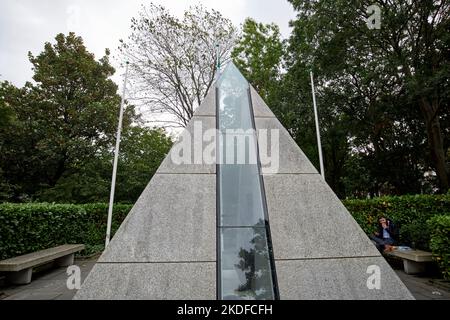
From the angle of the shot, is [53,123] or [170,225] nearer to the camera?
[170,225]

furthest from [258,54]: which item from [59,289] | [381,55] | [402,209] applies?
[59,289]

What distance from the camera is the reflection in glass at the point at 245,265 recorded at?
9.90ft

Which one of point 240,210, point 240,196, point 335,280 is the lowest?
point 335,280

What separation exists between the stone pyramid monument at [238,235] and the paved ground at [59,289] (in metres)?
2.13

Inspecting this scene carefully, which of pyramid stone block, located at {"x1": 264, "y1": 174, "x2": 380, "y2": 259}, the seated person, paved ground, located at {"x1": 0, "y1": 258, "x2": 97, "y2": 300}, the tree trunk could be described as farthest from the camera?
the tree trunk

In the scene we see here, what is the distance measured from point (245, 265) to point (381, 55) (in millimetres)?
11554

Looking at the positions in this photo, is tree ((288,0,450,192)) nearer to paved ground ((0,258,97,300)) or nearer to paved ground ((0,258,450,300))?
paved ground ((0,258,450,300))

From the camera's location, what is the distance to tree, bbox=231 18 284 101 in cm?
1788

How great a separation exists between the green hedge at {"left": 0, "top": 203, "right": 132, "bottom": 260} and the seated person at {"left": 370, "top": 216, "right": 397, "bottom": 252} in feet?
29.8

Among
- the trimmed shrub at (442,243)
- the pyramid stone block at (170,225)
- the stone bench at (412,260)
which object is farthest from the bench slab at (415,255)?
the pyramid stone block at (170,225)

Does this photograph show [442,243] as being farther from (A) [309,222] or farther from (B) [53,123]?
(B) [53,123]

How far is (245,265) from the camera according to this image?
10.9ft

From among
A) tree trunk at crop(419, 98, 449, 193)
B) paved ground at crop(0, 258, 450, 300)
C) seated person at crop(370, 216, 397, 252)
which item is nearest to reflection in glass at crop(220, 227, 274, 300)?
paved ground at crop(0, 258, 450, 300)

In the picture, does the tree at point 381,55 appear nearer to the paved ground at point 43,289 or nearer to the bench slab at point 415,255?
the bench slab at point 415,255
